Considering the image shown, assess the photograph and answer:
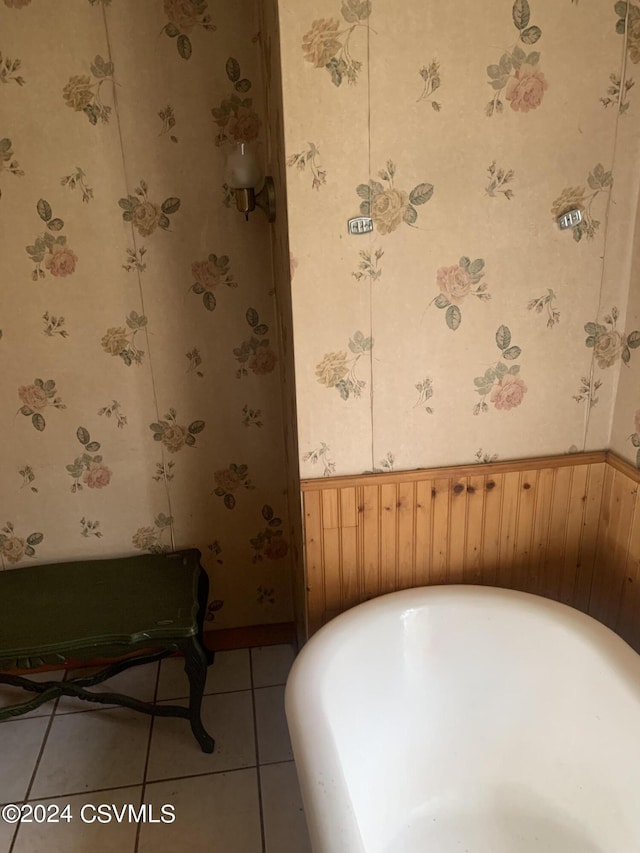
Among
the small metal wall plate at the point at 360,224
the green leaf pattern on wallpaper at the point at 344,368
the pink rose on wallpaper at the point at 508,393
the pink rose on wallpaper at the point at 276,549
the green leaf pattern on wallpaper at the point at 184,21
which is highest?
the green leaf pattern on wallpaper at the point at 184,21

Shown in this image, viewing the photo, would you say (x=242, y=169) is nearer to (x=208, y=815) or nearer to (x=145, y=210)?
(x=145, y=210)

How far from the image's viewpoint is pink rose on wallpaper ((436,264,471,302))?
4.37 feet

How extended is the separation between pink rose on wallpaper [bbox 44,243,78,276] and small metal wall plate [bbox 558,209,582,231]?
1.25 m

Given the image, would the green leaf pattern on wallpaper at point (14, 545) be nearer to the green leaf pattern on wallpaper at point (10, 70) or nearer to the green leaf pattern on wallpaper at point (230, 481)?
the green leaf pattern on wallpaper at point (230, 481)

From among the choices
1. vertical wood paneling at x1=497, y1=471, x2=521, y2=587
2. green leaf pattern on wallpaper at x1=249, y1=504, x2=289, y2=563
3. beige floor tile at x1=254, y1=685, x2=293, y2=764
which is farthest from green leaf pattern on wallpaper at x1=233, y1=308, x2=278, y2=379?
beige floor tile at x1=254, y1=685, x2=293, y2=764

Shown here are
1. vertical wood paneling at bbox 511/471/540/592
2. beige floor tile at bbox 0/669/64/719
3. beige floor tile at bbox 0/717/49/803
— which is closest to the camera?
vertical wood paneling at bbox 511/471/540/592

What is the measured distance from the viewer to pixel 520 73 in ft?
4.07

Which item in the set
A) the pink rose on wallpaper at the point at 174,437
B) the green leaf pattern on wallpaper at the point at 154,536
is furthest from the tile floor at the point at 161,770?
the pink rose on wallpaper at the point at 174,437

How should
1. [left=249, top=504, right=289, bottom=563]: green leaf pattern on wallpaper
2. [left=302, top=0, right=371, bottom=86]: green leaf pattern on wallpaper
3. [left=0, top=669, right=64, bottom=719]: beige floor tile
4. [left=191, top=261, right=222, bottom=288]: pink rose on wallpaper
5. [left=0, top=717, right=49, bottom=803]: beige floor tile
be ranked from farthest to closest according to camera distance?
[left=249, top=504, right=289, bottom=563]: green leaf pattern on wallpaper
[left=0, top=669, right=64, bottom=719]: beige floor tile
[left=191, top=261, right=222, bottom=288]: pink rose on wallpaper
[left=0, top=717, right=49, bottom=803]: beige floor tile
[left=302, top=0, right=371, bottom=86]: green leaf pattern on wallpaper

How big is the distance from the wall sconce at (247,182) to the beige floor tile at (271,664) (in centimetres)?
139

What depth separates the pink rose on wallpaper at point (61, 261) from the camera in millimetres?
1664

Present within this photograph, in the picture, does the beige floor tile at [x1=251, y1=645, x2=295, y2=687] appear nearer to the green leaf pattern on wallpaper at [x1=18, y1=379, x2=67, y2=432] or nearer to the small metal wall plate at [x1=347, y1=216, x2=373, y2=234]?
the green leaf pattern on wallpaper at [x1=18, y1=379, x2=67, y2=432]

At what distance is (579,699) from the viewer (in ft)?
4.15

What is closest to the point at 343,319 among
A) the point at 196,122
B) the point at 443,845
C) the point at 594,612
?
the point at 196,122
